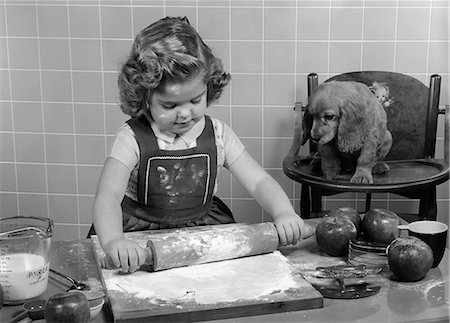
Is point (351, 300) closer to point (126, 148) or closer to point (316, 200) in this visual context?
point (126, 148)

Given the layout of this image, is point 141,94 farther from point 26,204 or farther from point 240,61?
point 26,204

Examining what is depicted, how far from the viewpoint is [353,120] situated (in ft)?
7.27

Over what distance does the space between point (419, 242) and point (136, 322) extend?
55cm

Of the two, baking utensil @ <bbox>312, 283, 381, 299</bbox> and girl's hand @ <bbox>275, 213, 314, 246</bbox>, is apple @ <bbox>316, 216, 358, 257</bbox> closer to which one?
girl's hand @ <bbox>275, 213, 314, 246</bbox>

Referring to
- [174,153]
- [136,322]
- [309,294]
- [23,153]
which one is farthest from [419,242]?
[23,153]

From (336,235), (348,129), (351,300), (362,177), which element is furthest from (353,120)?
(351,300)

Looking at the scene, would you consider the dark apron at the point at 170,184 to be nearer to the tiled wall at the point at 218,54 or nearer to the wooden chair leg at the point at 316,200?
the wooden chair leg at the point at 316,200

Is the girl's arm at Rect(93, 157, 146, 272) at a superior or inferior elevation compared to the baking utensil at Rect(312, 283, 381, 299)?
superior

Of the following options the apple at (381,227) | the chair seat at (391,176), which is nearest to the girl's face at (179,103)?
the apple at (381,227)

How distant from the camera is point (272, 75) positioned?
9.21 feet

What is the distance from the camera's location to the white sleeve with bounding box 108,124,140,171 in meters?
1.65

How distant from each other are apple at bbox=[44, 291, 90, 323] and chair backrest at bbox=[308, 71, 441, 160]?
1.68 metres

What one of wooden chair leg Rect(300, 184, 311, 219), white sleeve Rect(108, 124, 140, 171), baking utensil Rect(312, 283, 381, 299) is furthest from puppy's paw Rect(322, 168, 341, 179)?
baking utensil Rect(312, 283, 381, 299)

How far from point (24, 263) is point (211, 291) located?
33 centimetres
